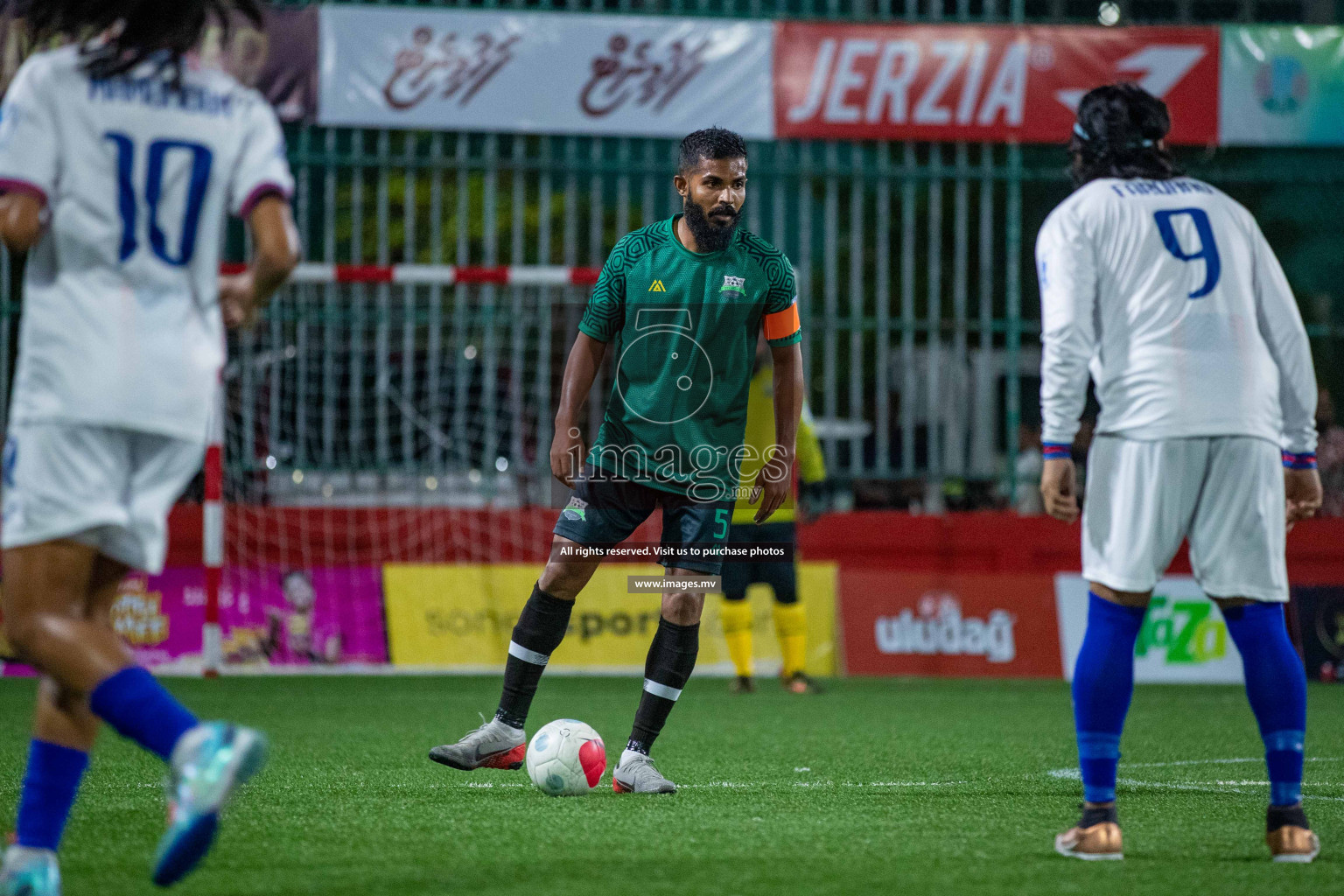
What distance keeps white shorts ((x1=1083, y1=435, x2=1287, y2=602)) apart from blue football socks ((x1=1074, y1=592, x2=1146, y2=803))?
108 millimetres

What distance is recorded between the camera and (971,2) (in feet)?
66.8

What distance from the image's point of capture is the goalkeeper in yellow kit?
9.72m

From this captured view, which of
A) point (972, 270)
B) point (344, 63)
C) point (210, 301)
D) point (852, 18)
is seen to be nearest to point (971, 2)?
point (972, 270)

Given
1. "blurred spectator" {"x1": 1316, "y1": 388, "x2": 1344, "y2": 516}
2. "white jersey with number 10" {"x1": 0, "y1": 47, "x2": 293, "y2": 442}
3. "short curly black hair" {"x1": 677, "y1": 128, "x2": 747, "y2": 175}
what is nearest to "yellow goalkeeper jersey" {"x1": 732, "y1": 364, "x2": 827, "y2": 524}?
"short curly black hair" {"x1": 677, "y1": 128, "x2": 747, "y2": 175}

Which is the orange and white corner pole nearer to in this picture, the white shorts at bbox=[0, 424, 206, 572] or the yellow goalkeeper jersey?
the yellow goalkeeper jersey

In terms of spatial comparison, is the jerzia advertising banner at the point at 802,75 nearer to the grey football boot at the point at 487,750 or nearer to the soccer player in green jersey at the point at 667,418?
the soccer player in green jersey at the point at 667,418

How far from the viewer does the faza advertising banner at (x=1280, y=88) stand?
13.7 metres

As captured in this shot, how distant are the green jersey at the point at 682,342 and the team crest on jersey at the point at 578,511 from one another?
0.48ft

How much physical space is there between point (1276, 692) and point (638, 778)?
2158mm

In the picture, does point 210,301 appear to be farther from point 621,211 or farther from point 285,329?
point 621,211

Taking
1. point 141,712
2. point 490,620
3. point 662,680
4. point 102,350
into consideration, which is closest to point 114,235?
point 102,350

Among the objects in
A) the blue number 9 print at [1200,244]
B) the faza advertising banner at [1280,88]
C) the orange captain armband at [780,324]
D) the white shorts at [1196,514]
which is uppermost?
the faza advertising banner at [1280,88]

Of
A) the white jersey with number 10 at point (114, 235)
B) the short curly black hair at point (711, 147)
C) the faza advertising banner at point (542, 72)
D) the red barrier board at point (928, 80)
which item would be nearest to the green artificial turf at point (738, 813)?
the white jersey with number 10 at point (114, 235)

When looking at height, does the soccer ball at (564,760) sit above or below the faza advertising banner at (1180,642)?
above
